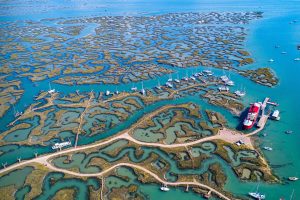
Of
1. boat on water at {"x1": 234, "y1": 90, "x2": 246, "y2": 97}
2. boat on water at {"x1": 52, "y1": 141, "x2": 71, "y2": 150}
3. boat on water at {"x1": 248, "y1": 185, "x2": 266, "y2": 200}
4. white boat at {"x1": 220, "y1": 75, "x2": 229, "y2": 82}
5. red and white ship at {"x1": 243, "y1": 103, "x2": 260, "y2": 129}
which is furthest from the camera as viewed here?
white boat at {"x1": 220, "y1": 75, "x2": 229, "y2": 82}

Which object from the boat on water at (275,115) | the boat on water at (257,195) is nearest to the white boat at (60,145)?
the boat on water at (257,195)

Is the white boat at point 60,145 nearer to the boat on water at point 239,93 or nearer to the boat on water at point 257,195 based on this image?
the boat on water at point 257,195

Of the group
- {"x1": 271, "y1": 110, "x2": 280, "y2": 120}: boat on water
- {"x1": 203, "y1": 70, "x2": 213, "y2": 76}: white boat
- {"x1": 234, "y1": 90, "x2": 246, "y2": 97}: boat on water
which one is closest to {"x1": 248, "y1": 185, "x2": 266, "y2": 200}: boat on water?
{"x1": 271, "y1": 110, "x2": 280, "y2": 120}: boat on water

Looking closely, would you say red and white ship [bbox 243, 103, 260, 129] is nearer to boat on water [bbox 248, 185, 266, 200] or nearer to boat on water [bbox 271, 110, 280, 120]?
boat on water [bbox 271, 110, 280, 120]

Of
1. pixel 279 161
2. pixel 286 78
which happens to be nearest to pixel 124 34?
pixel 286 78

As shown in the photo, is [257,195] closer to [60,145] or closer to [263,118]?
[263,118]

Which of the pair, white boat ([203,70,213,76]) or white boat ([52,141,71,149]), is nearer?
white boat ([52,141,71,149])

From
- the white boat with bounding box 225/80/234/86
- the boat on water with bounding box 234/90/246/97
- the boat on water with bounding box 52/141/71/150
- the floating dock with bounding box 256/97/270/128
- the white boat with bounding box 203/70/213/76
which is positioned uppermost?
the white boat with bounding box 203/70/213/76

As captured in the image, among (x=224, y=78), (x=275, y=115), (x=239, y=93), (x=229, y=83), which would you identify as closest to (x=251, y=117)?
(x=275, y=115)

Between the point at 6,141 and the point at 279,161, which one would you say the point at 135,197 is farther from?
the point at 6,141
